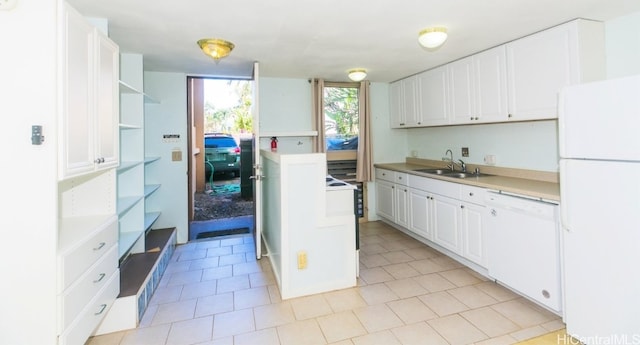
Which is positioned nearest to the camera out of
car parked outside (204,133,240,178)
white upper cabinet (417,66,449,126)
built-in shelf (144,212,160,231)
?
built-in shelf (144,212,160,231)

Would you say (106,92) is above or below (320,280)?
above

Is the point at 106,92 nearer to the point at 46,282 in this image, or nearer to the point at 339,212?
the point at 46,282

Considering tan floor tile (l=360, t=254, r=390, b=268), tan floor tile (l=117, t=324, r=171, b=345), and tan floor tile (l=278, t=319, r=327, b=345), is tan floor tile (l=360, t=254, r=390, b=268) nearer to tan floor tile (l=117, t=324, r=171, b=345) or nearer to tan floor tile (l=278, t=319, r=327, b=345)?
tan floor tile (l=278, t=319, r=327, b=345)

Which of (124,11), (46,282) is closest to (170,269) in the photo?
(46,282)

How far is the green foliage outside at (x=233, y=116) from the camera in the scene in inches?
377

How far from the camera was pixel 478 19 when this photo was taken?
2.41m

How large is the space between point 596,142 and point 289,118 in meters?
3.51

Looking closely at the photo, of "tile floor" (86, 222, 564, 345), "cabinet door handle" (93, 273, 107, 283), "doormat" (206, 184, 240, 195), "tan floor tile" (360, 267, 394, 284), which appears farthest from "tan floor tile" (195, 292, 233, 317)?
"doormat" (206, 184, 240, 195)

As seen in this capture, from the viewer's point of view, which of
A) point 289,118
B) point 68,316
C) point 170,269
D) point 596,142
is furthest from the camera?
point 289,118

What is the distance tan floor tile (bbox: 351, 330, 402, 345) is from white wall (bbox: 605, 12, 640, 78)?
2.65 meters

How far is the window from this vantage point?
4777 millimetres

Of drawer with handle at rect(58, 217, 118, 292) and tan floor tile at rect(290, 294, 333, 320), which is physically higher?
drawer with handle at rect(58, 217, 118, 292)

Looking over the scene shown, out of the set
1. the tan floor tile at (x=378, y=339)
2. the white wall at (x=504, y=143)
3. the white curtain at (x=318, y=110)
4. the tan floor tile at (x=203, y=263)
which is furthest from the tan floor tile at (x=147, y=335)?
the white wall at (x=504, y=143)

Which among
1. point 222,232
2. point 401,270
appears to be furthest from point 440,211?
point 222,232
